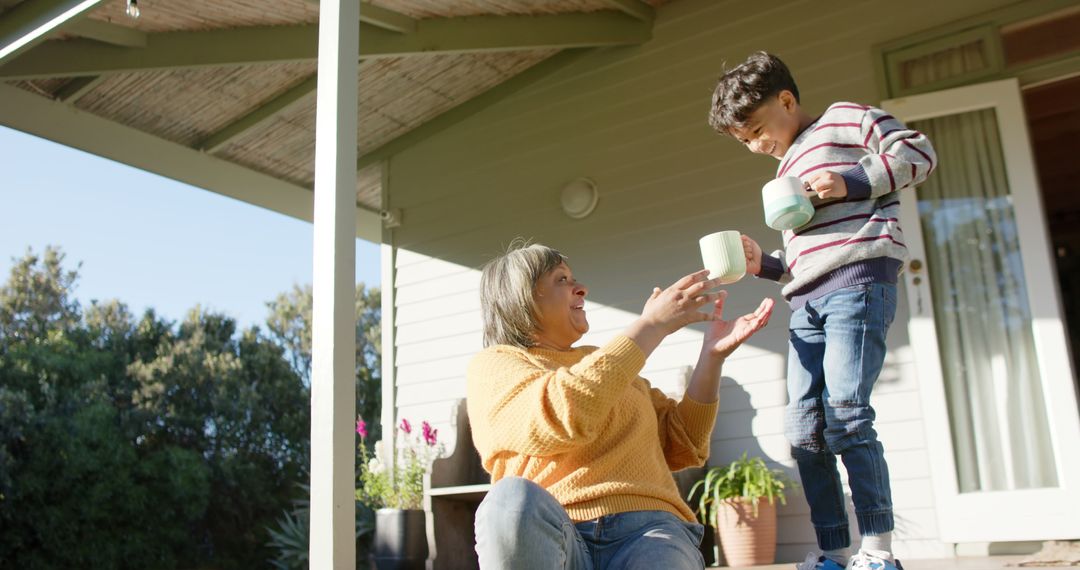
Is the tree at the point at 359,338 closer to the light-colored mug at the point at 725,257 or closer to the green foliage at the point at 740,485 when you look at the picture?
the green foliage at the point at 740,485

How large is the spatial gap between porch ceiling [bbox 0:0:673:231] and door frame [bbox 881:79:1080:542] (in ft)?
5.61

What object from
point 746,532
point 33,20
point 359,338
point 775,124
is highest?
point 359,338

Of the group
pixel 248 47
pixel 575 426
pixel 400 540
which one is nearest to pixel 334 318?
pixel 575 426

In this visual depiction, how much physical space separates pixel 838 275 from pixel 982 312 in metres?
1.96

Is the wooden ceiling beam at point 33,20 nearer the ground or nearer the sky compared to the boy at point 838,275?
nearer the sky

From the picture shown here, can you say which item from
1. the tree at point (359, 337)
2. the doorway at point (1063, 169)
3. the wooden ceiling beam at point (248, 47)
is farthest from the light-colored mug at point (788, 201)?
the tree at point (359, 337)

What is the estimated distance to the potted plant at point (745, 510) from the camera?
3.66m

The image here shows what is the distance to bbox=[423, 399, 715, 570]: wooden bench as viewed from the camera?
3861mm

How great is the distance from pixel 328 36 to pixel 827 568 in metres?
1.72

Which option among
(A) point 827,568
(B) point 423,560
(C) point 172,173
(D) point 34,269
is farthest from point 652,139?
(D) point 34,269

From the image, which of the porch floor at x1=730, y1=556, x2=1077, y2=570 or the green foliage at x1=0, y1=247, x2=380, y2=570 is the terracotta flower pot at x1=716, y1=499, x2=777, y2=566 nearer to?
the porch floor at x1=730, y1=556, x2=1077, y2=570

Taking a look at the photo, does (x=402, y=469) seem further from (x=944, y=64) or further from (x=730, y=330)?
(x=730, y=330)

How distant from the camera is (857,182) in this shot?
1.92 metres

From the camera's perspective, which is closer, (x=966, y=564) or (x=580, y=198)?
(x=966, y=564)
